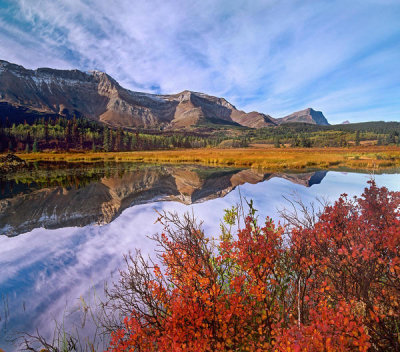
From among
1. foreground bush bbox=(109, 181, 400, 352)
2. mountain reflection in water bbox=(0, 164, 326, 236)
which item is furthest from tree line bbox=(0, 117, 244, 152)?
foreground bush bbox=(109, 181, 400, 352)

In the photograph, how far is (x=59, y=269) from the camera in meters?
9.55

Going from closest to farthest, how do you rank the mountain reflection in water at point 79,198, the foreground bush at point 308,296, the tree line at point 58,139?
the foreground bush at point 308,296
the mountain reflection in water at point 79,198
the tree line at point 58,139

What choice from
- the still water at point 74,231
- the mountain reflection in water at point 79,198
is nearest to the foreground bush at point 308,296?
the still water at point 74,231

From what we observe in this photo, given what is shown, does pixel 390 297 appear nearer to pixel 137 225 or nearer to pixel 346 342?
pixel 346 342

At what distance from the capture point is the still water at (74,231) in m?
7.36

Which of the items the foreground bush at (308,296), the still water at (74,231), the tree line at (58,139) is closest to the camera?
the foreground bush at (308,296)

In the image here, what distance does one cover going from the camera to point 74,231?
13.9 m

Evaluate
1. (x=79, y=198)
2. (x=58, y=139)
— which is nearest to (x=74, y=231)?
(x=79, y=198)

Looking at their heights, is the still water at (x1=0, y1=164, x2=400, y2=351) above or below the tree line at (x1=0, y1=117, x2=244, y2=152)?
below

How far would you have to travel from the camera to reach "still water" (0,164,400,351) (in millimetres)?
7359

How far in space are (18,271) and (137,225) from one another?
6.48m

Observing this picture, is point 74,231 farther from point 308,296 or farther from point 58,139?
point 58,139

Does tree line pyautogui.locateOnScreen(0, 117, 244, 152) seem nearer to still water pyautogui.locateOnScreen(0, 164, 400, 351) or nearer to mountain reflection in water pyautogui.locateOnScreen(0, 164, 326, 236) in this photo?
mountain reflection in water pyautogui.locateOnScreen(0, 164, 326, 236)

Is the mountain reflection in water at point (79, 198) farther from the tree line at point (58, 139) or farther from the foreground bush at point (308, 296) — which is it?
the tree line at point (58, 139)
